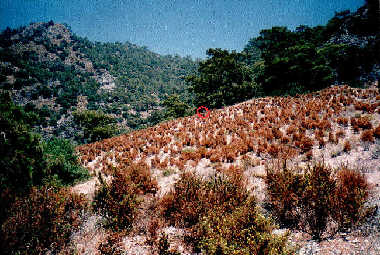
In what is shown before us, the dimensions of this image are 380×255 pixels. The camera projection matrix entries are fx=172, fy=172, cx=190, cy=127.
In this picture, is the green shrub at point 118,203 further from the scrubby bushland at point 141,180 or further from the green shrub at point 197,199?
the green shrub at point 197,199

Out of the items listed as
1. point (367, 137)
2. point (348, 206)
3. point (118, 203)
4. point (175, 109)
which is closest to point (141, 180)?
point (118, 203)

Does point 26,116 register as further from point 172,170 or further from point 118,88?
point 118,88

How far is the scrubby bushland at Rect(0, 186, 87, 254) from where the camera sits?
2.89 m

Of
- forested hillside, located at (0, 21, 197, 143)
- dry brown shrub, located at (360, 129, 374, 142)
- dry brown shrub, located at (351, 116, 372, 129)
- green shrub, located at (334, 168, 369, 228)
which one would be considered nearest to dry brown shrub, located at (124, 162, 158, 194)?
green shrub, located at (334, 168, 369, 228)

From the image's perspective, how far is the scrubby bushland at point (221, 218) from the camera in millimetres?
2271

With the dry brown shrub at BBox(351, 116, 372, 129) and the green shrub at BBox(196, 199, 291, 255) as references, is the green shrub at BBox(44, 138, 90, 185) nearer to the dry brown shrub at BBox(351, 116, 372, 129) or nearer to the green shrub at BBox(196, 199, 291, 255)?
the green shrub at BBox(196, 199, 291, 255)

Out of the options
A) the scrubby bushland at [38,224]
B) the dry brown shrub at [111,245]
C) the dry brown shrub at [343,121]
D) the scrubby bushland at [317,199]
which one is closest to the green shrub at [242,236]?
the scrubby bushland at [317,199]

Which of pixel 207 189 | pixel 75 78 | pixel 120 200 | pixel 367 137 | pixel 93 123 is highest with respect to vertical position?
pixel 75 78

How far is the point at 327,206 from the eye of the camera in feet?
9.27

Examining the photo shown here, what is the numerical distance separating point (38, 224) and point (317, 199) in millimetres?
5056

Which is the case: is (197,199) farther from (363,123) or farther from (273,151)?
(363,123)

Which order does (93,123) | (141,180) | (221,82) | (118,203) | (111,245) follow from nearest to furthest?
1. (111,245)
2. (118,203)
3. (141,180)
4. (93,123)
5. (221,82)

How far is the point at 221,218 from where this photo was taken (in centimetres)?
299

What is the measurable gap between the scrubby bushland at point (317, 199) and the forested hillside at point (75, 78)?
2993 cm
